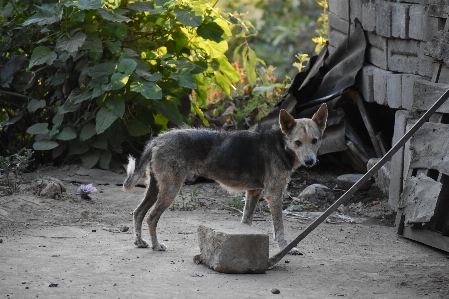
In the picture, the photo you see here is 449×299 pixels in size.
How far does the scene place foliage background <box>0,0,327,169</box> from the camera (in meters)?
9.02

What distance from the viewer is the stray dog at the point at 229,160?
6566 millimetres

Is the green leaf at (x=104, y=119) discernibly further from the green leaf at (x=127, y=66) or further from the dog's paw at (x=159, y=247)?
the dog's paw at (x=159, y=247)

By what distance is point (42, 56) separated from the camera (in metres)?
9.05

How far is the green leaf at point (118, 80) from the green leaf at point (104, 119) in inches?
16.5

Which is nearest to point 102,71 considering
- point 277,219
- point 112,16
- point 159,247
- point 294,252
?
point 112,16

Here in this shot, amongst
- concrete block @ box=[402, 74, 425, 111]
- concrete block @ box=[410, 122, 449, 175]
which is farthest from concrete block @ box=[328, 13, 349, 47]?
concrete block @ box=[410, 122, 449, 175]

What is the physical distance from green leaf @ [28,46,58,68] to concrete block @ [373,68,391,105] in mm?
4035

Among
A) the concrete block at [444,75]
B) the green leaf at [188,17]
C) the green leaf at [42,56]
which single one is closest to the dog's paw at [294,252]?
the concrete block at [444,75]

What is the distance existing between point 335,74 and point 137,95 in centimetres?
271

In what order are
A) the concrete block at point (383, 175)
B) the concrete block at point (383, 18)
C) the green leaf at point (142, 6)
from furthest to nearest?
the green leaf at point (142, 6)
the concrete block at point (383, 175)
the concrete block at point (383, 18)

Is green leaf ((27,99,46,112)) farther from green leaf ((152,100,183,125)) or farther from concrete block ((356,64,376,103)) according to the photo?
concrete block ((356,64,376,103))

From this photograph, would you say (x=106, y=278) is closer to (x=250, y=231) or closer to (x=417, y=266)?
(x=250, y=231)

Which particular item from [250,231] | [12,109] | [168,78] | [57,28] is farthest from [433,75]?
[12,109]

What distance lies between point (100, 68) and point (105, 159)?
1.25 metres
